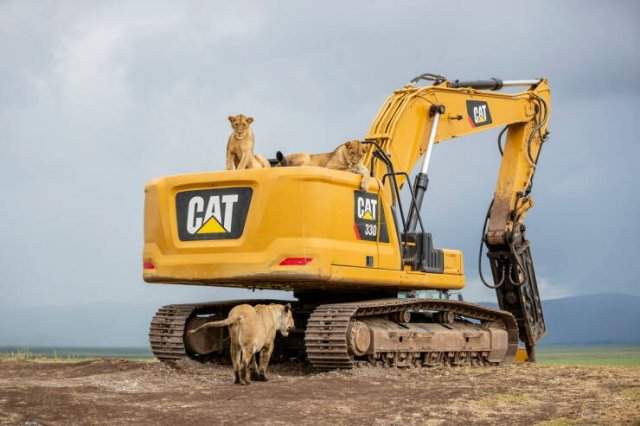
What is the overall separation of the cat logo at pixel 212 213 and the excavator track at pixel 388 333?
1.63m

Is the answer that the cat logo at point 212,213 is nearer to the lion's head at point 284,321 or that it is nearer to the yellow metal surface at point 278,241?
the yellow metal surface at point 278,241

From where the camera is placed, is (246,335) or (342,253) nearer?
(246,335)

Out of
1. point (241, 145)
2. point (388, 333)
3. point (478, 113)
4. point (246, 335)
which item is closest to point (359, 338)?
point (388, 333)

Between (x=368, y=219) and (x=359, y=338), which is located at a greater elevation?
(x=368, y=219)

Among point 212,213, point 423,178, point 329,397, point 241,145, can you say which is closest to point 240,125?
point 241,145

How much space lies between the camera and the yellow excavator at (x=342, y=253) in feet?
41.2

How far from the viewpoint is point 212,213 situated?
513 inches

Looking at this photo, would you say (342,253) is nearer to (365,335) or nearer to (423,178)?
(365,335)

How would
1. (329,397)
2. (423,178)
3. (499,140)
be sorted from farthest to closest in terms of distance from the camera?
(499,140) → (423,178) → (329,397)

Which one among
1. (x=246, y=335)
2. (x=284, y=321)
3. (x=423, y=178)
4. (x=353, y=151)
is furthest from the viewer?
(x=423, y=178)

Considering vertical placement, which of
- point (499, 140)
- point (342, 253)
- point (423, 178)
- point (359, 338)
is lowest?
point (359, 338)

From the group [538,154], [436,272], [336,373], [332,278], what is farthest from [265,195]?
[538,154]

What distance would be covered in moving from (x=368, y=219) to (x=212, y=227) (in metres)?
2.12

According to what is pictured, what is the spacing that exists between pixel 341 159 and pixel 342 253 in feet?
5.39
